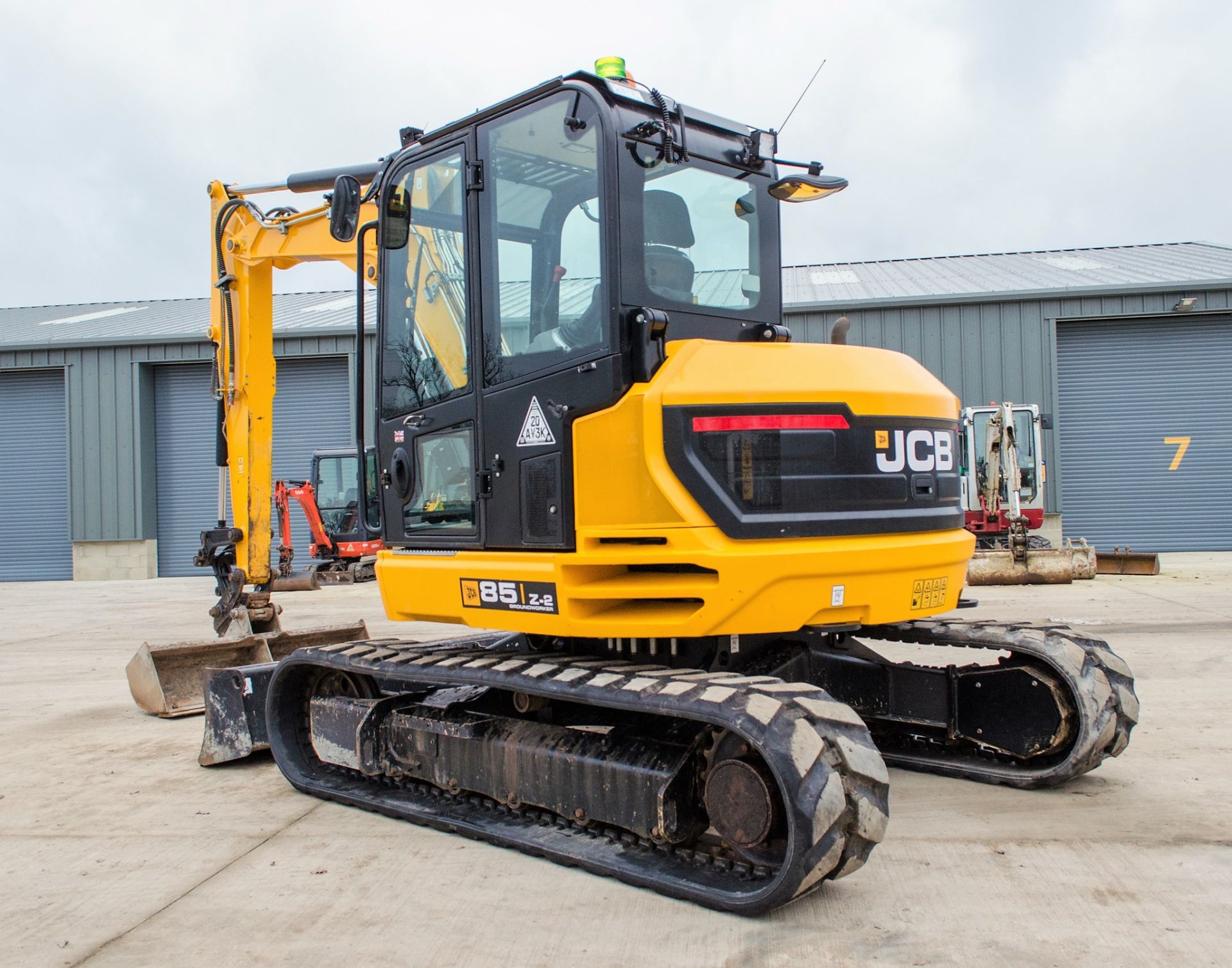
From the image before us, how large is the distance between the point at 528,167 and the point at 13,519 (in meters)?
24.8

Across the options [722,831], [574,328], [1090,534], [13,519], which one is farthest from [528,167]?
[13,519]

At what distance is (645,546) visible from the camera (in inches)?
162

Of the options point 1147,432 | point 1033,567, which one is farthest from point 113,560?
point 1147,432

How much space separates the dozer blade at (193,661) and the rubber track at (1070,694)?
168 inches

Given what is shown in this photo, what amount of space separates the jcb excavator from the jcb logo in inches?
0.6

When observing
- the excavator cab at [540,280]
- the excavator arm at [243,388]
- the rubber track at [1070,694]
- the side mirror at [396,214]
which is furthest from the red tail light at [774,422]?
the excavator arm at [243,388]

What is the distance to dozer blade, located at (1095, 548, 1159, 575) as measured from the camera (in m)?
16.6

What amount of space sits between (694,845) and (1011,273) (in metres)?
23.2

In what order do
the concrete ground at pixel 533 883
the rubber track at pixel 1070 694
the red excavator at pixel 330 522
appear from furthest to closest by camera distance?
the red excavator at pixel 330 522 → the rubber track at pixel 1070 694 → the concrete ground at pixel 533 883

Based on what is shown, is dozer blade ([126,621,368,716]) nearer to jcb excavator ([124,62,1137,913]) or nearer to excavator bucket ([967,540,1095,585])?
jcb excavator ([124,62,1137,913])

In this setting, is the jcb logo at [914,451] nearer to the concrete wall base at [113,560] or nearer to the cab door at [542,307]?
the cab door at [542,307]

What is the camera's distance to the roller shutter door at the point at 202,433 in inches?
958

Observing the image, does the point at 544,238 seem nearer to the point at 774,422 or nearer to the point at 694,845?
the point at 774,422

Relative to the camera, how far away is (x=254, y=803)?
5.21 m
